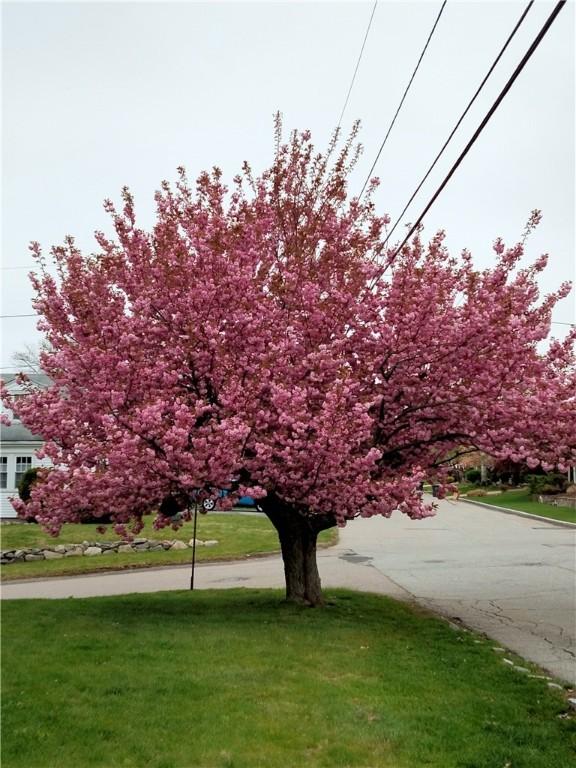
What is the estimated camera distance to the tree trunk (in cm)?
1152

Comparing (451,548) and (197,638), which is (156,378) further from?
(451,548)

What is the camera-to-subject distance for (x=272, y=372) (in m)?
9.41

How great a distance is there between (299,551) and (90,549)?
12.3 meters

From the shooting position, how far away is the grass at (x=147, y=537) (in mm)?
18938

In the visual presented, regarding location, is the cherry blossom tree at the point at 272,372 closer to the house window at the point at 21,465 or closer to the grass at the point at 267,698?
the grass at the point at 267,698

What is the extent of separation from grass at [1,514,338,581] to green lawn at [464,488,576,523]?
10049mm

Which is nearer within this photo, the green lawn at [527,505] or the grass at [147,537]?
the grass at [147,537]

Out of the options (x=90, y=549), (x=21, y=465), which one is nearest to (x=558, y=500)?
(x=90, y=549)

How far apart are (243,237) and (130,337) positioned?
87.8 inches

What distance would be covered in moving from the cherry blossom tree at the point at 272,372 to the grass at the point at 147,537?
31.2 ft

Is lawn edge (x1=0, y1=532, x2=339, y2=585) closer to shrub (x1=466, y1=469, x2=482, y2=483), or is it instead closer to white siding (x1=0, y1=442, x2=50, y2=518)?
white siding (x1=0, y1=442, x2=50, y2=518)

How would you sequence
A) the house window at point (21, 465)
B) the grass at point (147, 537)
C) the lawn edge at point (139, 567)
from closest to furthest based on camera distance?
the lawn edge at point (139, 567), the grass at point (147, 537), the house window at point (21, 465)

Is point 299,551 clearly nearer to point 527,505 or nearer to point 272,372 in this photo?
point 272,372

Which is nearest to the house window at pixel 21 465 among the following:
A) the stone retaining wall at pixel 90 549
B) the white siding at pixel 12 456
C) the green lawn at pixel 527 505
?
the white siding at pixel 12 456
